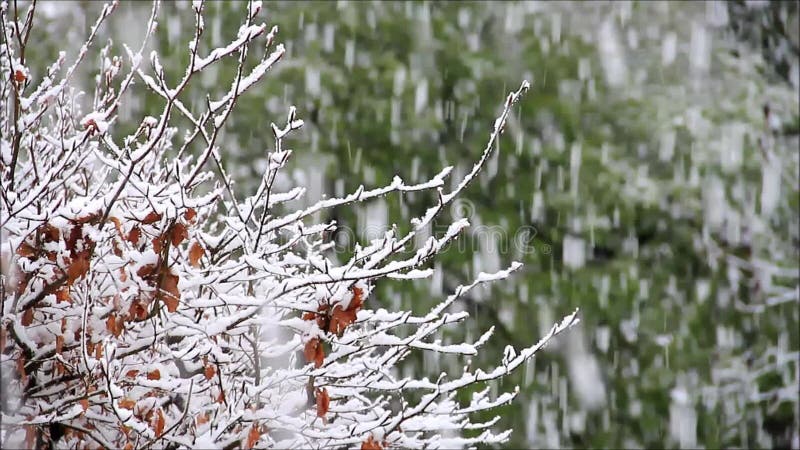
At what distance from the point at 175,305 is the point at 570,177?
6.92m

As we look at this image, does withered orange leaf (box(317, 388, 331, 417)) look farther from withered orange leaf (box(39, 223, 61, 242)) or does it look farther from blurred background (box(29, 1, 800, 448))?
blurred background (box(29, 1, 800, 448))

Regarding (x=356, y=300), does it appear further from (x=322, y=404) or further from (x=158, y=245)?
(x=158, y=245)

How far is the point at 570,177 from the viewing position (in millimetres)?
8875

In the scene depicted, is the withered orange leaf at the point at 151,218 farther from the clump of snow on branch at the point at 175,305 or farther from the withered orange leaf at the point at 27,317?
the withered orange leaf at the point at 27,317

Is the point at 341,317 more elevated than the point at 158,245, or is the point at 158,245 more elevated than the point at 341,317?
the point at 158,245

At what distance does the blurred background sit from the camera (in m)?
8.51

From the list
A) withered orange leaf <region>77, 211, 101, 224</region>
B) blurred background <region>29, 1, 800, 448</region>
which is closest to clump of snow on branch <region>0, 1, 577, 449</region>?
withered orange leaf <region>77, 211, 101, 224</region>

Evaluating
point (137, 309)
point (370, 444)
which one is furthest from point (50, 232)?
point (370, 444)

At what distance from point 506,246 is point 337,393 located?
5.87 metres

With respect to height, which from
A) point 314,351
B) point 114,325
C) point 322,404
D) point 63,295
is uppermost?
point 63,295

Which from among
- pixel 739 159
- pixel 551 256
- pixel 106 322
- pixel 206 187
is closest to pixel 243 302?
pixel 106 322

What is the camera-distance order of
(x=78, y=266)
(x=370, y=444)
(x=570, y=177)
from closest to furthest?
(x=78, y=266) → (x=370, y=444) → (x=570, y=177)

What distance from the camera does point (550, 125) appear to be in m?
9.14

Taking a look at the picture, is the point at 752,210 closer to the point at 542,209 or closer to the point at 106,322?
the point at 542,209
